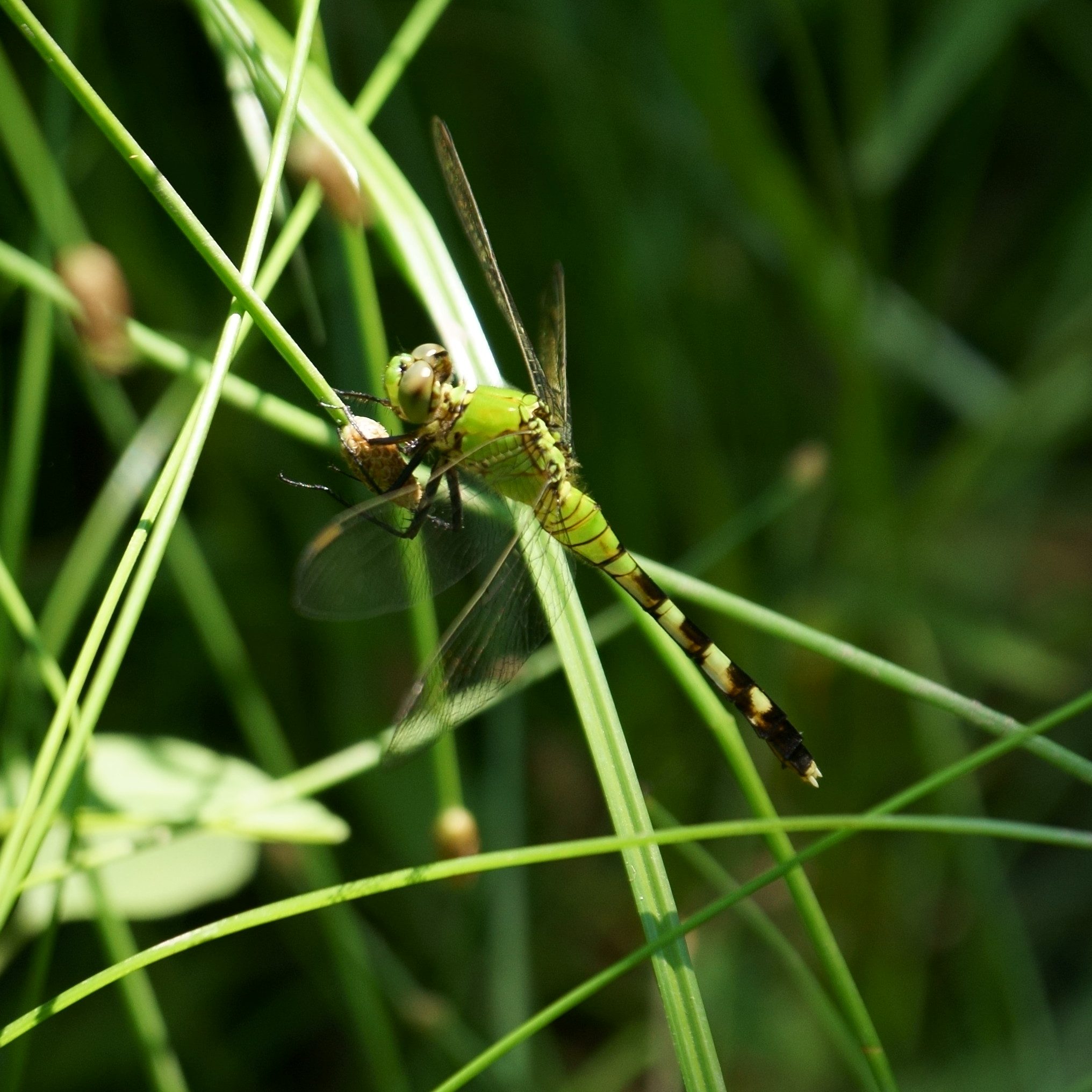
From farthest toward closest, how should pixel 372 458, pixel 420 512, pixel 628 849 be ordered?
pixel 420 512
pixel 372 458
pixel 628 849

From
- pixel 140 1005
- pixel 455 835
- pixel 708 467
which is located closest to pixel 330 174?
pixel 455 835

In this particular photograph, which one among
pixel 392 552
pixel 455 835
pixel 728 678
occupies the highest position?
pixel 392 552

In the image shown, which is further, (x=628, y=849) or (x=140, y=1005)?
(x=140, y=1005)

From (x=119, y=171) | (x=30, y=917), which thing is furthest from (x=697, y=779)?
(x=119, y=171)

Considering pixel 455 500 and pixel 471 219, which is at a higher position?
pixel 471 219

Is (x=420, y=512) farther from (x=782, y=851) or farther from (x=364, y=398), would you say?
(x=782, y=851)

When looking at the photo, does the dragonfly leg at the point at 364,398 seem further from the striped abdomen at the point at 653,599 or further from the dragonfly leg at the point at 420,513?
the striped abdomen at the point at 653,599

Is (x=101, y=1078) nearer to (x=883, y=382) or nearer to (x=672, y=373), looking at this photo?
(x=672, y=373)

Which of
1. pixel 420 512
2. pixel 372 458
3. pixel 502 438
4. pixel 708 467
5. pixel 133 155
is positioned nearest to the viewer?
pixel 133 155
